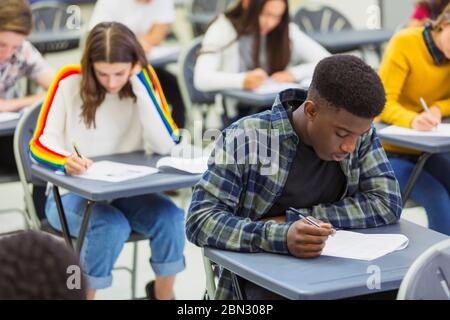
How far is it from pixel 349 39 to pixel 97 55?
289 centimetres

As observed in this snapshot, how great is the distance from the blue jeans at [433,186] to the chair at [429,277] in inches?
53.8

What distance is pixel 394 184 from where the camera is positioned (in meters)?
2.37

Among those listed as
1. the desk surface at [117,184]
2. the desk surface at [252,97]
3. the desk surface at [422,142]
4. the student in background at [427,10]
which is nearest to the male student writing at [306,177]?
the desk surface at [117,184]

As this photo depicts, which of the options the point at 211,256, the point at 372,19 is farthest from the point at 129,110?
the point at 372,19

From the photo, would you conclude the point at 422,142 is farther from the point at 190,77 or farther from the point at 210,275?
the point at 190,77

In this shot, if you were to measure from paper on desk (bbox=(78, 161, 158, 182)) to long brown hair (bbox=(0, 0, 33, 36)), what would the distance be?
1.07 meters

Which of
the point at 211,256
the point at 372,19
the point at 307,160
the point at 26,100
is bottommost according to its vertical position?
the point at 372,19

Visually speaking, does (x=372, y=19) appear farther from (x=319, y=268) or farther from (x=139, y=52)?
(x=319, y=268)

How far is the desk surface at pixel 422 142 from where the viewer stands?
10.1 feet

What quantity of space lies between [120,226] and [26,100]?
119 centimetres

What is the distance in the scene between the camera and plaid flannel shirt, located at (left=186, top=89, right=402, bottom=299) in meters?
2.13

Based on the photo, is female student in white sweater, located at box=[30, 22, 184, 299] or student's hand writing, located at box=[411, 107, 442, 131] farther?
student's hand writing, located at box=[411, 107, 442, 131]

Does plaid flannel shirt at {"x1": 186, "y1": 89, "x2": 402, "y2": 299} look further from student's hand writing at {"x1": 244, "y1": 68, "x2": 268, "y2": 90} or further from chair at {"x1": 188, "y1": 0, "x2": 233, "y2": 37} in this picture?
chair at {"x1": 188, "y1": 0, "x2": 233, "y2": 37}

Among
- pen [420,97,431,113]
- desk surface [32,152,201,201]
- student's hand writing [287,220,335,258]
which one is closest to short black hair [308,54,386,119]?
student's hand writing [287,220,335,258]
